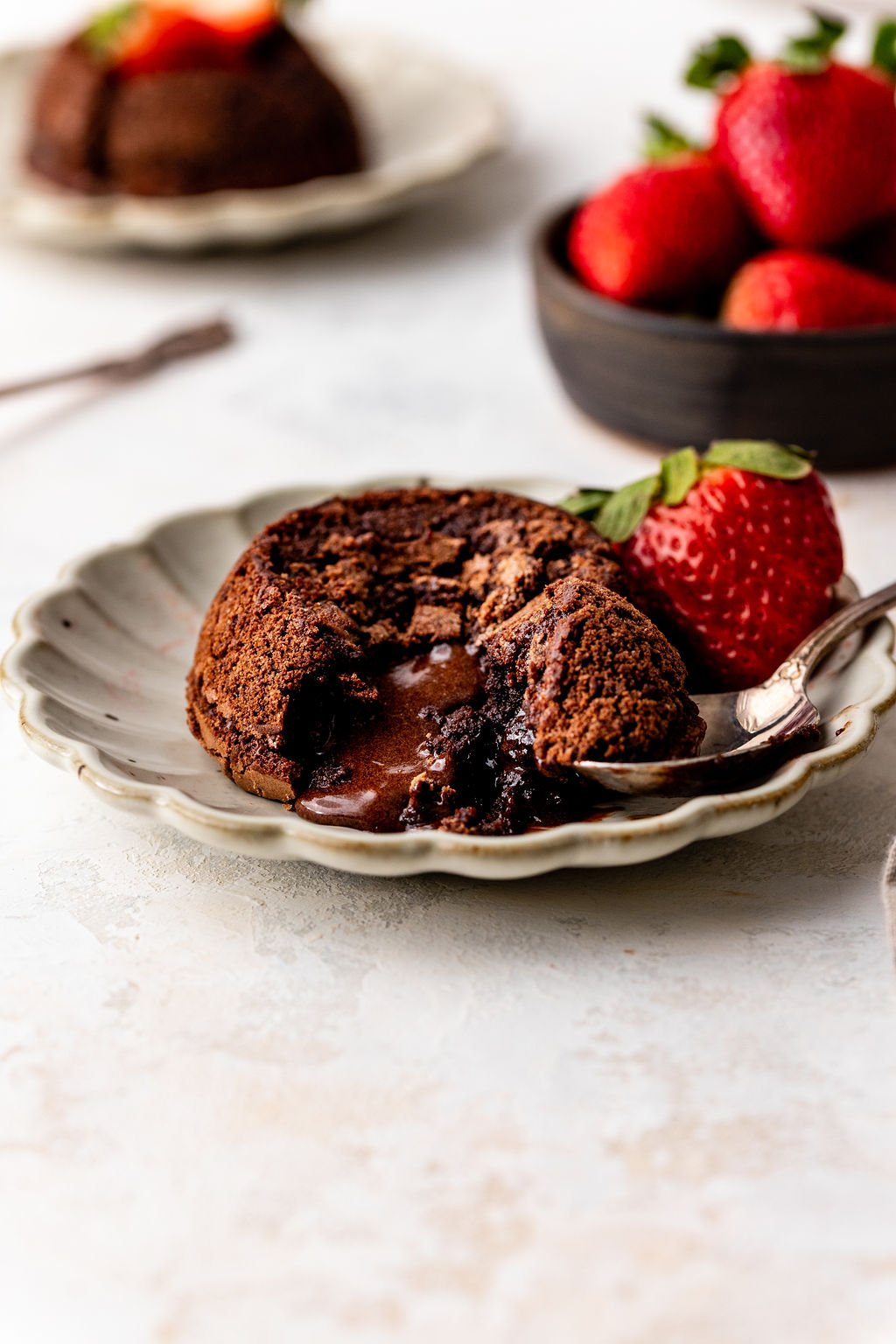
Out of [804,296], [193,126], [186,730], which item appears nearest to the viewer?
[186,730]

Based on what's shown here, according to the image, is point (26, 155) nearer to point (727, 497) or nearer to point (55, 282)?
point (55, 282)

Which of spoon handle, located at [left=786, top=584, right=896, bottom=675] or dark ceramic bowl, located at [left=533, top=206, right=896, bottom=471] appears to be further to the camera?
dark ceramic bowl, located at [left=533, top=206, right=896, bottom=471]

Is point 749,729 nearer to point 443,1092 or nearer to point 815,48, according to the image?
point 443,1092

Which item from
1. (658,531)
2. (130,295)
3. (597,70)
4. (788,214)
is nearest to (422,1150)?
(658,531)

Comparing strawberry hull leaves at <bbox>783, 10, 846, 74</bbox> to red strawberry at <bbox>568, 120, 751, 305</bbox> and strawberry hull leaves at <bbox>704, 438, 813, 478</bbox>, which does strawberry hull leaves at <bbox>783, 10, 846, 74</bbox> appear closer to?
red strawberry at <bbox>568, 120, 751, 305</bbox>

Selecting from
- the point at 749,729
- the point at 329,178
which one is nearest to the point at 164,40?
the point at 329,178

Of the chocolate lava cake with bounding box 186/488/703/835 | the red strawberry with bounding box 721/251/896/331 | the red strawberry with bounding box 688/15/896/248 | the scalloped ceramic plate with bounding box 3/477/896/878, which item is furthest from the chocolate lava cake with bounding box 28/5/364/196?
the chocolate lava cake with bounding box 186/488/703/835
